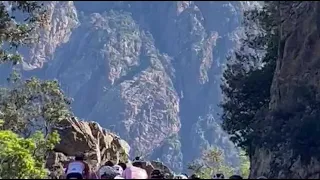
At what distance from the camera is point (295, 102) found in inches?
1090

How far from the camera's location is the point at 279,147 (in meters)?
26.7

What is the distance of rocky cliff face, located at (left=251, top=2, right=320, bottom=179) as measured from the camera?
995 inches

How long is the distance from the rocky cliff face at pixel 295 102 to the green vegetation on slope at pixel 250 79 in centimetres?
318

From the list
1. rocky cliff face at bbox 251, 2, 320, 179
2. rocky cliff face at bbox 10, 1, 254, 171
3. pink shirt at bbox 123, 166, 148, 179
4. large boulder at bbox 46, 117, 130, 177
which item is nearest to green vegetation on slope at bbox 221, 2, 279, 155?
rocky cliff face at bbox 251, 2, 320, 179

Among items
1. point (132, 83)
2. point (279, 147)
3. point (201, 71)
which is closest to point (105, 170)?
point (279, 147)

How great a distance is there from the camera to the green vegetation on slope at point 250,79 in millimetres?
36156

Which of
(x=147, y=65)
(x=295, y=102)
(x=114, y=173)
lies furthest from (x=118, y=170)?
(x=147, y=65)

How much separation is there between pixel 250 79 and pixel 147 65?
124m

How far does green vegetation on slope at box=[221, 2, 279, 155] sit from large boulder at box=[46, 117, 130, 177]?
6.47m

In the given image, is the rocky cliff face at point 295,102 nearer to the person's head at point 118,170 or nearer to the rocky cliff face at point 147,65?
the person's head at point 118,170

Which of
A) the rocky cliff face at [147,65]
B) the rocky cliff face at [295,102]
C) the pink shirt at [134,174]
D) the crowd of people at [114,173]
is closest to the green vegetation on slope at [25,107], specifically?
the crowd of people at [114,173]

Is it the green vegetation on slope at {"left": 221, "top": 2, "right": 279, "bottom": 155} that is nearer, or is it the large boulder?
the large boulder

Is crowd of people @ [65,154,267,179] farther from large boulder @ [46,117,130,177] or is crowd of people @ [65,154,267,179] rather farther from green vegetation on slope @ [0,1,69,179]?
large boulder @ [46,117,130,177]

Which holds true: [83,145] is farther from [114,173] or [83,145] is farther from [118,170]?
[114,173]
